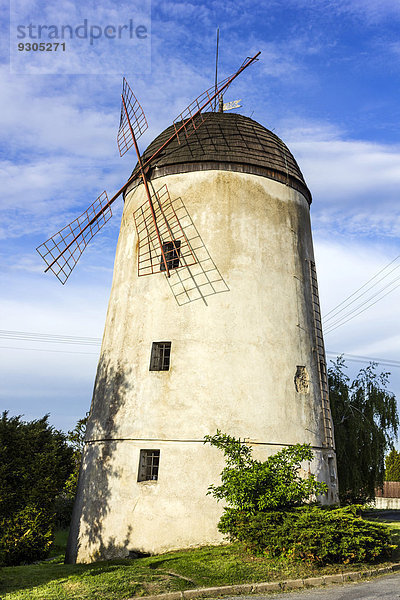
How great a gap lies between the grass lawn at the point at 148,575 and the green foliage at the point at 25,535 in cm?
197

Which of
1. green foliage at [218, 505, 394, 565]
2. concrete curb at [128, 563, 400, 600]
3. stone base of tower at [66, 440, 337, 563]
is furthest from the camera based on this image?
stone base of tower at [66, 440, 337, 563]

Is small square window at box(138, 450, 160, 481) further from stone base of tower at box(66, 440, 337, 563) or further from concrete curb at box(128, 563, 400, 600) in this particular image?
concrete curb at box(128, 563, 400, 600)

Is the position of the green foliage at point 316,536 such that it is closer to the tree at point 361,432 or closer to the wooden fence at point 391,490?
the tree at point 361,432

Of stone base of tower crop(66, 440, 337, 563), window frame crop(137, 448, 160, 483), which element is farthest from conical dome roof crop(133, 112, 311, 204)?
window frame crop(137, 448, 160, 483)

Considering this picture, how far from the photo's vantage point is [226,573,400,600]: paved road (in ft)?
27.5

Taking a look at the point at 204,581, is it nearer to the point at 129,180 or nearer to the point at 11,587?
the point at 11,587

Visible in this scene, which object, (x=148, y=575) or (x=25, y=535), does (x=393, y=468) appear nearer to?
(x=25, y=535)

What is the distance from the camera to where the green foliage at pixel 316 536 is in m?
9.92

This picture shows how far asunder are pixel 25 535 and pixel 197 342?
6.47 meters

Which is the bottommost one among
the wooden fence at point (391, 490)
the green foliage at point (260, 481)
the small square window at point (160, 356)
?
the green foliage at point (260, 481)

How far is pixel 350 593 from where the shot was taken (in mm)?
8648

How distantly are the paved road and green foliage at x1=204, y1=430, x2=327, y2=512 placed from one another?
2.40m

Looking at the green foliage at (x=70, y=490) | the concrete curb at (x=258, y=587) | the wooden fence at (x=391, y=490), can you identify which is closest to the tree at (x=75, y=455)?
the green foliage at (x=70, y=490)

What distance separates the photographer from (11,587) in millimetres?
9352
